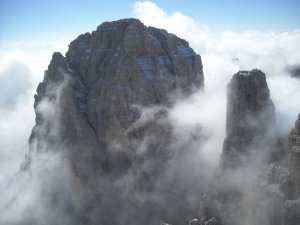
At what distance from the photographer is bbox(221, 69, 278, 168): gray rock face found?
7569 centimetres

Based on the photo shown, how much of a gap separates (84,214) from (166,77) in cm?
3495

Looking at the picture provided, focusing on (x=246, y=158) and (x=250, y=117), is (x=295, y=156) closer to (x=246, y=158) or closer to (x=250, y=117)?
(x=246, y=158)

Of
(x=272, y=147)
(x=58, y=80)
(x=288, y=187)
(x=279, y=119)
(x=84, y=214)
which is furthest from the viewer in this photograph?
(x=58, y=80)

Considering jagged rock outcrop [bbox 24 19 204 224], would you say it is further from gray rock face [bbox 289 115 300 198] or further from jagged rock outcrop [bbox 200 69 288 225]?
gray rock face [bbox 289 115 300 198]

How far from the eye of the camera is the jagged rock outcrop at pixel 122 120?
357 feet

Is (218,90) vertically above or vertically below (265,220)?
above

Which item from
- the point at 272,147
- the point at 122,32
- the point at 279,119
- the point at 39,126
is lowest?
the point at 272,147

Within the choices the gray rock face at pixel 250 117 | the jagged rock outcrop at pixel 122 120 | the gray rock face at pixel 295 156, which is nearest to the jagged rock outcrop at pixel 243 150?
the gray rock face at pixel 250 117

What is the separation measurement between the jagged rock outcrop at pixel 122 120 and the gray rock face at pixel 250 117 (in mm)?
30043

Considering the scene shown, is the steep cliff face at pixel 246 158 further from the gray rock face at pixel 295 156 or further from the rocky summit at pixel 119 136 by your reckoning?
the rocky summit at pixel 119 136

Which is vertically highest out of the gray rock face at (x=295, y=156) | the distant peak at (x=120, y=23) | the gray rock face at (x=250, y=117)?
the distant peak at (x=120, y=23)

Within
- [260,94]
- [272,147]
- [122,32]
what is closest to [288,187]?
[272,147]

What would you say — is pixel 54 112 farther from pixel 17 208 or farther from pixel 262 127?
pixel 262 127

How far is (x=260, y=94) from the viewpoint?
7594cm
